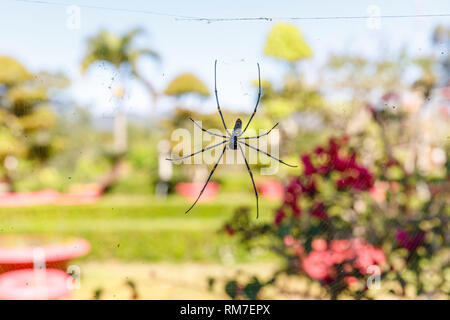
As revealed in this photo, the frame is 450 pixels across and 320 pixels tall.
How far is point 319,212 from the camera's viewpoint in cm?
142

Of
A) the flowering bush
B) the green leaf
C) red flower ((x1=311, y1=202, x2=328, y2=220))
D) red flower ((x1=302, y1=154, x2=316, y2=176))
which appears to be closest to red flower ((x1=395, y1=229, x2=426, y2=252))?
the flowering bush

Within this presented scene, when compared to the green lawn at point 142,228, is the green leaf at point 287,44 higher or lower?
higher

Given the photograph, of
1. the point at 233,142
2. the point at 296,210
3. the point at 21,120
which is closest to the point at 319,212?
the point at 296,210

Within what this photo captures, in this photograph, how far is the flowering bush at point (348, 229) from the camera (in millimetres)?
1271

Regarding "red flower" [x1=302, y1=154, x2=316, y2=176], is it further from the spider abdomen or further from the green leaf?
the green leaf

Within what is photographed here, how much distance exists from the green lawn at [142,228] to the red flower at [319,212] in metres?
2.34

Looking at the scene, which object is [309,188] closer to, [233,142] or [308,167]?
[308,167]

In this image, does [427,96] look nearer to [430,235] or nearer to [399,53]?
[430,235]

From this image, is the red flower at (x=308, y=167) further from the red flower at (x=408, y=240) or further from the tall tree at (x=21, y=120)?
the tall tree at (x=21, y=120)

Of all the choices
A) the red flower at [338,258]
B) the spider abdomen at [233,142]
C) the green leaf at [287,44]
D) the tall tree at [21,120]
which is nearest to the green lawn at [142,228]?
the tall tree at [21,120]

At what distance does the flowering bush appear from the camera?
1.27 m

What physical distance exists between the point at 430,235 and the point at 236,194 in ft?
15.3

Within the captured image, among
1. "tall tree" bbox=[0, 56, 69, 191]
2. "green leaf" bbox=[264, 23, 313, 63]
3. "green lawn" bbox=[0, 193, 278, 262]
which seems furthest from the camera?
"green lawn" bbox=[0, 193, 278, 262]
